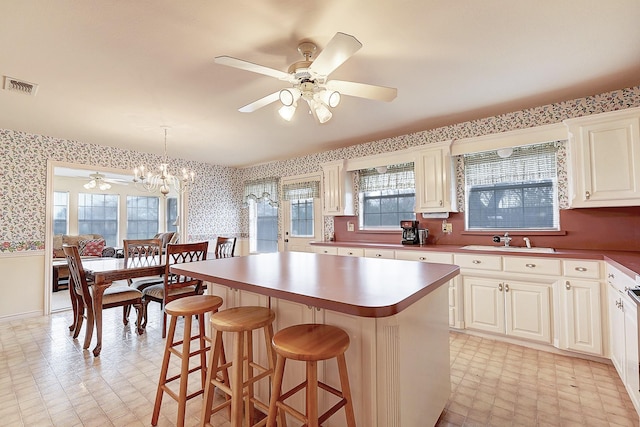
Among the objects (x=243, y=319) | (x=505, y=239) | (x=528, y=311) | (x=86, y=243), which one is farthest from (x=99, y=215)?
(x=528, y=311)

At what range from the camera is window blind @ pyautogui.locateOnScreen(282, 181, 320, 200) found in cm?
505

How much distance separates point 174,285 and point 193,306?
1520mm

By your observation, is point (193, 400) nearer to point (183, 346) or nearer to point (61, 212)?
point (183, 346)

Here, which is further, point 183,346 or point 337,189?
point 337,189

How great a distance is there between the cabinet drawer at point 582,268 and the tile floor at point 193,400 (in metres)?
0.74

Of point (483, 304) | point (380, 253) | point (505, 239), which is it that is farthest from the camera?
point (380, 253)

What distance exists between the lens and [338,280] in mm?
1533

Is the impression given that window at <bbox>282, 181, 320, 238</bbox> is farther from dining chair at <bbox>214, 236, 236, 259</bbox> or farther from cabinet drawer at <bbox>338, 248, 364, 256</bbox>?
dining chair at <bbox>214, 236, 236, 259</bbox>

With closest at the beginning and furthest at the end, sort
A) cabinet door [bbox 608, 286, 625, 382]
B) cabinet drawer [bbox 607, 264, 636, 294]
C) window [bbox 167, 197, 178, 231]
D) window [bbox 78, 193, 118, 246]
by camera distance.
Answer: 1. cabinet drawer [bbox 607, 264, 636, 294]
2. cabinet door [bbox 608, 286, 625, 382]
3. window [bbox 78, 193, 118, 246]
4. window [bbox 167, 197, 178, 231]

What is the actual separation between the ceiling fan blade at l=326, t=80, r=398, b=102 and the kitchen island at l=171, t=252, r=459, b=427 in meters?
1.14

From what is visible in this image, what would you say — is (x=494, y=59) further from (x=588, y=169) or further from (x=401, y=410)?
(x=401, y=410)

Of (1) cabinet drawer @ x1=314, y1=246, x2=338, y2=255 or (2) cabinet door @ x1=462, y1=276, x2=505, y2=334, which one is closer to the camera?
(2) cabinet door @ x1=462, y1=276, x2=505, y2=334

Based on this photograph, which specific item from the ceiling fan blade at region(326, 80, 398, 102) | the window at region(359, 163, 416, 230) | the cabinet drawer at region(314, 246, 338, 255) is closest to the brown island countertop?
the ceiling fan blade at region(326, 80, 398, 102)

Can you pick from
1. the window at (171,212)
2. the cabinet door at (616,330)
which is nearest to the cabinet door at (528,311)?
the cabinet door at (616,330)
